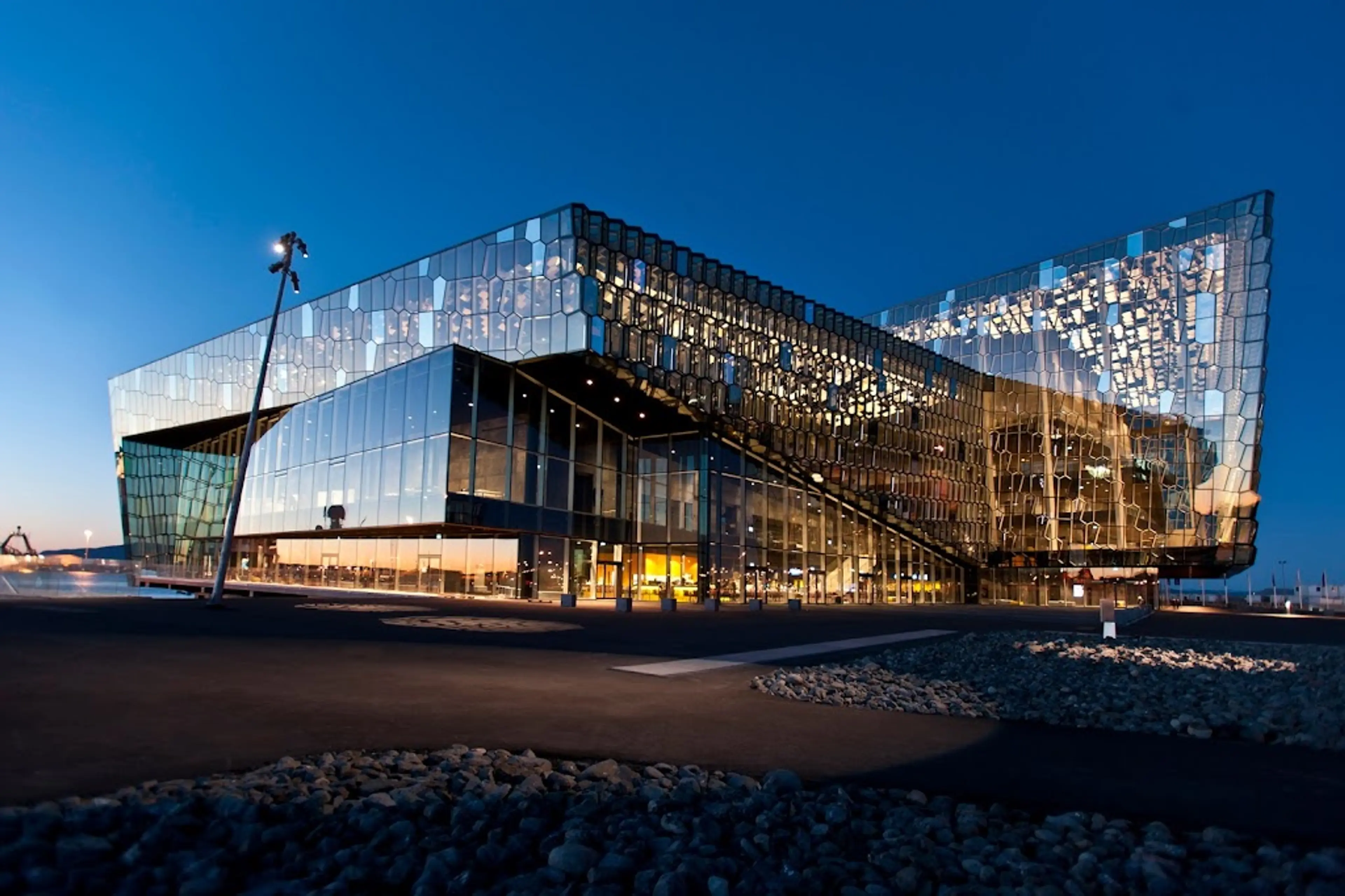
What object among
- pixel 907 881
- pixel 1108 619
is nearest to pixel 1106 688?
pixel 907 881

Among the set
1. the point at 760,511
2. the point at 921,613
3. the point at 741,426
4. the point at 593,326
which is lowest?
the point at 921,613

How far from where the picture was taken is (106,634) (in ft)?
50.9

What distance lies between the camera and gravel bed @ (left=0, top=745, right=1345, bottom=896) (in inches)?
158

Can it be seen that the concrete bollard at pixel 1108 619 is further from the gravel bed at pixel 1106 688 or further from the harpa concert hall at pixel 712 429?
the harpa concert hall at pixel 712 429

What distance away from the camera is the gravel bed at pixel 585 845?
4016 mm

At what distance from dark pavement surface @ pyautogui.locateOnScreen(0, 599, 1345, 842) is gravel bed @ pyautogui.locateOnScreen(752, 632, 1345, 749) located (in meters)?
0.46

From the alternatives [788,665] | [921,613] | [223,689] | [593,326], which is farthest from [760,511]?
[223,689]

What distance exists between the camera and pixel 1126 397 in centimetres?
6372

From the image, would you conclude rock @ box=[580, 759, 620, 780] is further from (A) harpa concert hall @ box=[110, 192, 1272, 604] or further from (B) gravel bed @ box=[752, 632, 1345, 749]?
(A) harpa concert hall @ box=[110, 192, 1272, 604]

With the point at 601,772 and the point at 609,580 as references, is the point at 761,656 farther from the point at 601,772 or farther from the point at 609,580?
the point at 609,580

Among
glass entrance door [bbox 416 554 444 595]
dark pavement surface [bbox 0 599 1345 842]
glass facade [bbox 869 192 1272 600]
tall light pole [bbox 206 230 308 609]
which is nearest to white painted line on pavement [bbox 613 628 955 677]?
dark pavement surface [bbox 0 599 1345 842]

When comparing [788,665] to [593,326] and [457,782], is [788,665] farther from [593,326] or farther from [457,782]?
[593,326]

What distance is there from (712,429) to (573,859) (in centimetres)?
4297

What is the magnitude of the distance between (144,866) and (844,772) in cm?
453
